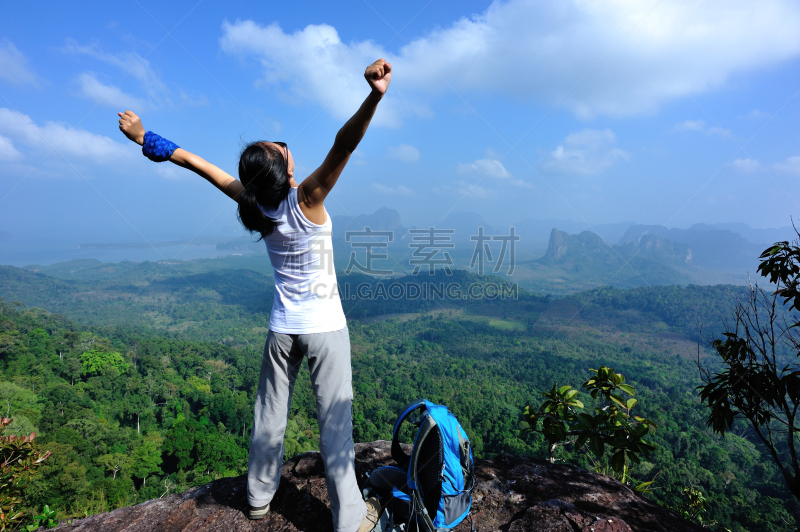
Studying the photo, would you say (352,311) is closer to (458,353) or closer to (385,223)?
(458,353)

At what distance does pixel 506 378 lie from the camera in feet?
159

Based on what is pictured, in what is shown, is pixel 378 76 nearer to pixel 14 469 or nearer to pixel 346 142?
pixel 346 142

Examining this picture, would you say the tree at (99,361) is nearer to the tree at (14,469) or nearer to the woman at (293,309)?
the tree at (14,469)

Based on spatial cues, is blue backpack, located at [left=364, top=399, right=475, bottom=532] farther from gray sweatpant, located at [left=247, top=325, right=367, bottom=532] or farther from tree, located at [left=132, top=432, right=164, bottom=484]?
tree, located at [left=132, top=432, right=164, bottom=484]

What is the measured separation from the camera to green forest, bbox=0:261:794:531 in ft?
78.6

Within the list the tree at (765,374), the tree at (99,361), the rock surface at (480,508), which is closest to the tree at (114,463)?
the tree at (99,361)

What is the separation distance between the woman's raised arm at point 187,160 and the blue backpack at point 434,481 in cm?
159

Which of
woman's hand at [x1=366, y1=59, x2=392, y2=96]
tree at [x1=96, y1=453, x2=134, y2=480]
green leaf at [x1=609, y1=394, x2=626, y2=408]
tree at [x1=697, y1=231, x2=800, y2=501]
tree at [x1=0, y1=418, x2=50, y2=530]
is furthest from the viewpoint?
Result: tree at [x1=96, y1=453, x2=134, y2=480]

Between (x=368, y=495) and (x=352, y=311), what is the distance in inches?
3278

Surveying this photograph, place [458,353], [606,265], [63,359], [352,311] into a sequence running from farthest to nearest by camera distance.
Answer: [606,265]
[352,311]
[458,353]
[63,359]

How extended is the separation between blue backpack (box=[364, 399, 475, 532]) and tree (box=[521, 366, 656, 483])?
1101 mm

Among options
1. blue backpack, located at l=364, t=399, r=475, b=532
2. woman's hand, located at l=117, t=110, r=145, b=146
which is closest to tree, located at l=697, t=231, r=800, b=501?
blue backpack, located at l=364, t=399, r=475, b=532

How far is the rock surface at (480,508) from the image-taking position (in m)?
2.12

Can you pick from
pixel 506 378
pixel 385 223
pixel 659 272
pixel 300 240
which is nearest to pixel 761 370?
pixel 300 240
